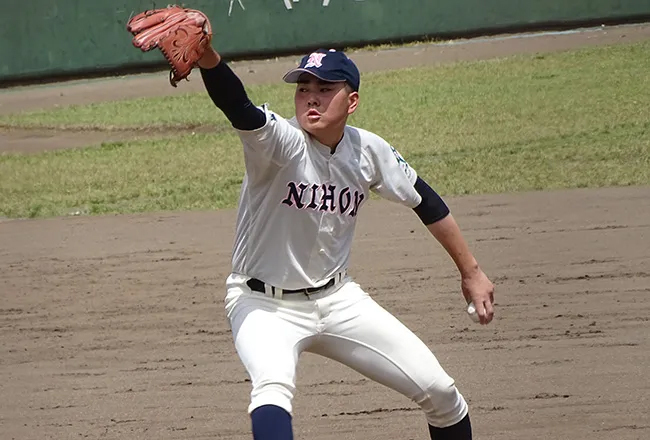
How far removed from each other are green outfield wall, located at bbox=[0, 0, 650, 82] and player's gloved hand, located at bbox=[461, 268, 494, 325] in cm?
1572

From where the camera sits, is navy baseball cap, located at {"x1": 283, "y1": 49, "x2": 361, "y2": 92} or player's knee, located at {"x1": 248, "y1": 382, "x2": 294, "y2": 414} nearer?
player's knee, located at {"x1": 248, "y1": 382, "x2": 294, "y2": 414}

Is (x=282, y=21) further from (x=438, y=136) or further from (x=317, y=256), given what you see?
(x=317, y=256)

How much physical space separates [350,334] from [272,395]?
1.75 feet

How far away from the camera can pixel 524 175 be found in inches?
426

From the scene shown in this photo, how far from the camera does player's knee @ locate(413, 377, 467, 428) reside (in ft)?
13.9

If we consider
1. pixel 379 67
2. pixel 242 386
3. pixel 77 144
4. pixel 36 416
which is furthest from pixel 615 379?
pixel 379 67

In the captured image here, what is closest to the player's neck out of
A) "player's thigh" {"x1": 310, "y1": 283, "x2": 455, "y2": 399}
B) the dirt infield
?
"player's thigh" {"x1": 310, "y1": 283, "x2": 455, "y2": 399}

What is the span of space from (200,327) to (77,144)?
833cm

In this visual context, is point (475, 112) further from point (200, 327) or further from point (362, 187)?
point (362, 187)

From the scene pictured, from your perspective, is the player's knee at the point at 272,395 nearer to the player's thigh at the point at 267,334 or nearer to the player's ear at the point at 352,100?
the player's thigh at the point at 267,334

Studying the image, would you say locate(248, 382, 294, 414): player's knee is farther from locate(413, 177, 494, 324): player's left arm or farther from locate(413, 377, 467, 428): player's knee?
locate(413, 177, 494, 324): player's left arm

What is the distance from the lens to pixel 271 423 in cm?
373

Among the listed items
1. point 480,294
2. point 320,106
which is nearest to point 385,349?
point 480,294

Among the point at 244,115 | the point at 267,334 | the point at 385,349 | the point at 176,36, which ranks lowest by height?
the point at 385,349
